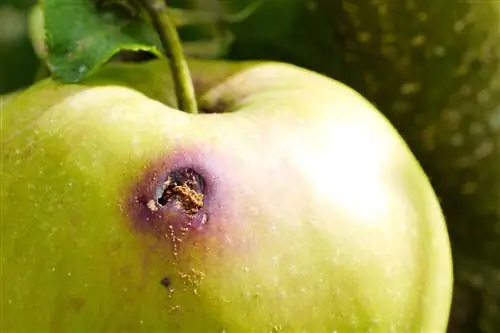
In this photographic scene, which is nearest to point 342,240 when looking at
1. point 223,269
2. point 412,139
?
point 223,269

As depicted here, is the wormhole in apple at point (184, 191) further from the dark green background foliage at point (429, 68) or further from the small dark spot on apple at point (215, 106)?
the dark green background foliage at point (429, 68)

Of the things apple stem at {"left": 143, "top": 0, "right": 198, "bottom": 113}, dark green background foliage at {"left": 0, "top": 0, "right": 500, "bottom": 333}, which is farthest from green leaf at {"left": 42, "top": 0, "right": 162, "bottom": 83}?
dark green background foliage at {"left": 0, "top": 0, "right": 500, "bottom": 333}

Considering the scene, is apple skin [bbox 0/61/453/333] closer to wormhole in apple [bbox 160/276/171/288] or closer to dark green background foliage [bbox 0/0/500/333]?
wormhole in apple [bbox 160/276/171/288]

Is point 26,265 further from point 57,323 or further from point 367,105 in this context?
point 367,105

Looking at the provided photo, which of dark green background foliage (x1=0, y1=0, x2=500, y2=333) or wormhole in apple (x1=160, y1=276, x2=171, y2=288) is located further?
dark green background foliage (x1=0, y1=0, x2=500, y2=333)

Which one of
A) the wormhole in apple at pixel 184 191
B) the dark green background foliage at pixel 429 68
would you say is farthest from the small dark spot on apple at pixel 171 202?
the dark green background foliage at pixel 429 68

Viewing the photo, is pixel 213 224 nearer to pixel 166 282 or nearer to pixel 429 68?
pixel 166 282

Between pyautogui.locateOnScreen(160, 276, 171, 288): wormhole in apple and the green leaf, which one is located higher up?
the green leaf

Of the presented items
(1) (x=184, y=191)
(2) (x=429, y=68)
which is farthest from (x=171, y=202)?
(2) (x=429, y=68)
